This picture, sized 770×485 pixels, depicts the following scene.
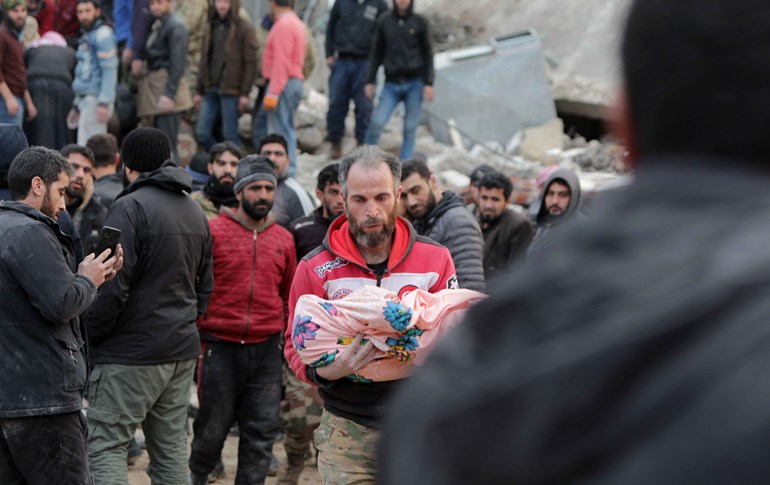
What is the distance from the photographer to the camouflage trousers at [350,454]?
493 centimetres

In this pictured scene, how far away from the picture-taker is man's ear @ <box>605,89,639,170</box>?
3.92 ft

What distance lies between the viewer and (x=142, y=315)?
6.11 meters

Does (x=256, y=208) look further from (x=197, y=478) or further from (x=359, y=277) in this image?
(x=359, y=277)

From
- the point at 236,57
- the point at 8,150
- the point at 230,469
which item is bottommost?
the point at 230,469

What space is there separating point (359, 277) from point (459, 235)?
1884 millimetres

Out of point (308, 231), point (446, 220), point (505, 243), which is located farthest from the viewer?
point (505, 243)

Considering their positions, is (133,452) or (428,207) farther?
(133,452)

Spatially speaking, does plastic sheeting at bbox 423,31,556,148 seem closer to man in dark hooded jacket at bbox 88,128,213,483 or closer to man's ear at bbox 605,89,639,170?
man in dark hooded jacket at bbox 88,128,213,483

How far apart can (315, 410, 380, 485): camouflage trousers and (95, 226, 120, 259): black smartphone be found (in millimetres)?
1605

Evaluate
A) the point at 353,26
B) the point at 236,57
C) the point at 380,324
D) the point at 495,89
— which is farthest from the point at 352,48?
the point at 380,324

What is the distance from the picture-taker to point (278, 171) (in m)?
8.45

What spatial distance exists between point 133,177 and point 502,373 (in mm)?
6127

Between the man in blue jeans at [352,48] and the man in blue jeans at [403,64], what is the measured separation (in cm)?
39

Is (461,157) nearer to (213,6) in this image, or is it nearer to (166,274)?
(213,6)
